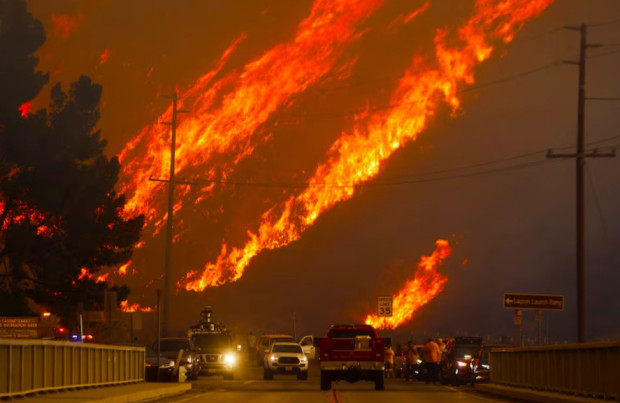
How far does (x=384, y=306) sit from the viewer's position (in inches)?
2158

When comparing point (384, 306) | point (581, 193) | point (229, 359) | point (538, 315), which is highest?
point (581, 193)

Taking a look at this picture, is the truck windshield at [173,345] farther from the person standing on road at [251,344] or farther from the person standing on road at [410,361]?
the person standing on road at [251,344]

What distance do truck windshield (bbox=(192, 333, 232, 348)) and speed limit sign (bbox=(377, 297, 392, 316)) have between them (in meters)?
7.80

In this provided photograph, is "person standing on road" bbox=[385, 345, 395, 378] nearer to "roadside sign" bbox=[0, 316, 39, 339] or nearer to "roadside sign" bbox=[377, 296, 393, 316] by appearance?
"roadside sign" bbox=[377, 296, 393, 316]

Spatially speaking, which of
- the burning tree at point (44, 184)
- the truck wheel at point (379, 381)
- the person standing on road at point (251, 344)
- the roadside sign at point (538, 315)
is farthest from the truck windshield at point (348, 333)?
the person standing on road at point (251, 344)

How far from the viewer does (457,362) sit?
4888cm

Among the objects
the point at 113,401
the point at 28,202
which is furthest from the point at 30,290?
the point at 113,401

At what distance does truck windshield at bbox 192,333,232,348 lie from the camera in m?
55.3

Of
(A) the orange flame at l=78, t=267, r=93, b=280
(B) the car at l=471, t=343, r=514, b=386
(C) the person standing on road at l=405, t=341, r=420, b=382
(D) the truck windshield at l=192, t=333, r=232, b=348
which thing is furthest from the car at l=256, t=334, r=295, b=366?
(B) the car at l=471, t=343, r=514, b=386

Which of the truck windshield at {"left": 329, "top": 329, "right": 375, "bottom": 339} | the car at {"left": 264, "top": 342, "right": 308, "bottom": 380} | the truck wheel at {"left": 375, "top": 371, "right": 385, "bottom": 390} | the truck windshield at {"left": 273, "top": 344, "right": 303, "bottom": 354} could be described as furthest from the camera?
the truck windshield at {"left": 273, "top": 344, "right": 303, "bottom": 354}

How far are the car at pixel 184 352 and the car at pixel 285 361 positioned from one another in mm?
3648

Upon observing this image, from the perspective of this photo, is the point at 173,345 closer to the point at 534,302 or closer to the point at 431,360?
the point at 431,360

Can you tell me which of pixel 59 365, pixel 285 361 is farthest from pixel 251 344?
pixel 59 365

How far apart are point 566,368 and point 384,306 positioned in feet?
83.2
